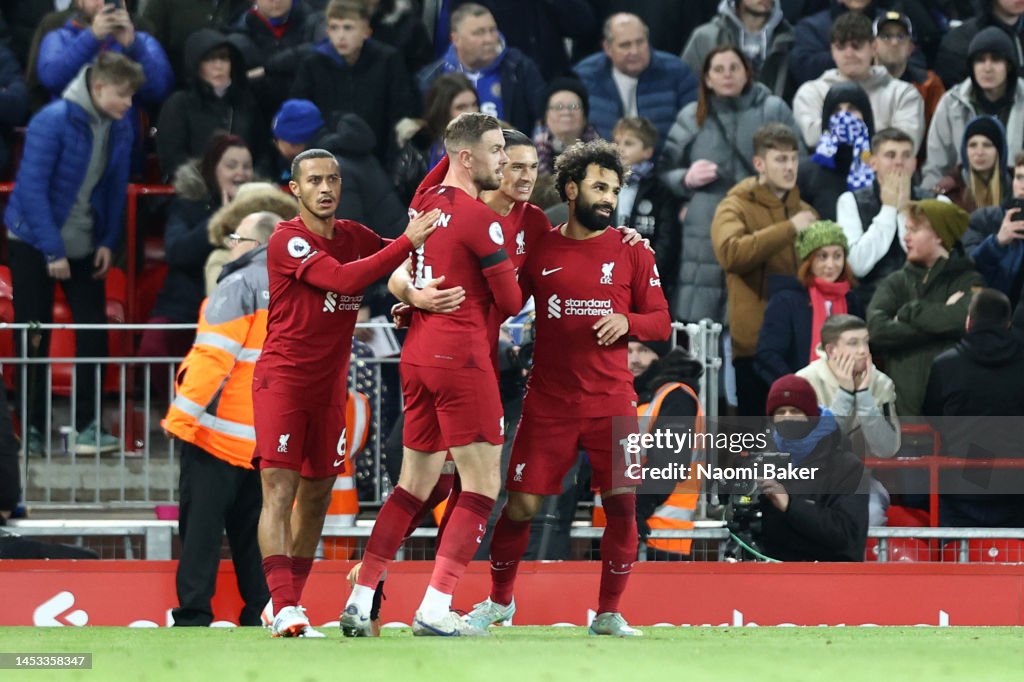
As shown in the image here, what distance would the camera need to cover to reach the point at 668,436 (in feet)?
34.9

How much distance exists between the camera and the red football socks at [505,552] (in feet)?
29.2

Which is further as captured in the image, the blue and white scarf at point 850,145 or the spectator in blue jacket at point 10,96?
the spectator in blue jacket at point 10,96

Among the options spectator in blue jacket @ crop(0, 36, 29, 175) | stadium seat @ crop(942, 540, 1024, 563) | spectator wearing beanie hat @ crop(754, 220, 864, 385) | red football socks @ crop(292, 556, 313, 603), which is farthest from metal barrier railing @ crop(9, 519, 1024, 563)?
spectator in blue jacket @ crop(0, 36, 29, 175)

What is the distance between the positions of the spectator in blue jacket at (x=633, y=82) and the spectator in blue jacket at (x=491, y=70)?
0.15 metres

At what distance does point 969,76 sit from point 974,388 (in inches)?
133

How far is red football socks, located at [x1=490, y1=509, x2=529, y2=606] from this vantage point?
891cm

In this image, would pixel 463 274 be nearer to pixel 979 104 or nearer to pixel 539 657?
pixel 539 657

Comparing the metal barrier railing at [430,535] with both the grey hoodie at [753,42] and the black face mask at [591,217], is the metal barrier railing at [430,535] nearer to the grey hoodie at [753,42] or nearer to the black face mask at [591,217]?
the black face mask at [591,217]

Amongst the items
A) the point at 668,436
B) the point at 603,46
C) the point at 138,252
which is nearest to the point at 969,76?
the point at 603,46

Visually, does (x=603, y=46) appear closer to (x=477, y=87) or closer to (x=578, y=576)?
(x=477, y=87)

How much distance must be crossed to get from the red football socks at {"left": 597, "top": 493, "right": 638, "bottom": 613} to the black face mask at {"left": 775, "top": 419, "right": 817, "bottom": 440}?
6.97 feet

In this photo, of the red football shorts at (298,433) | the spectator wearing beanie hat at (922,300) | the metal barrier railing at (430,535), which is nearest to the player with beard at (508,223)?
the red football shorts at (298,433)

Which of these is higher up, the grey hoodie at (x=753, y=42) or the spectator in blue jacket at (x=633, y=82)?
the grey hoodie at (x=753, y=42)

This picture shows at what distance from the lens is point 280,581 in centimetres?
852
